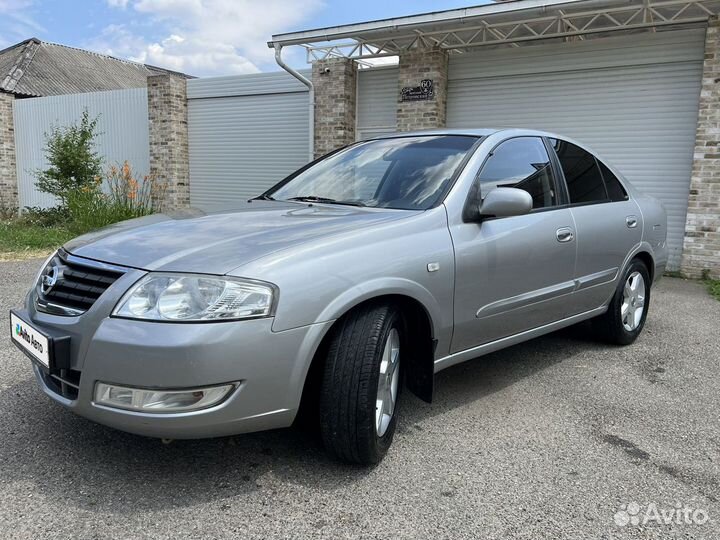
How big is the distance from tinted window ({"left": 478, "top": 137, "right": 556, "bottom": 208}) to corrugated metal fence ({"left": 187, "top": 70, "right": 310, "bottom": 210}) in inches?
325

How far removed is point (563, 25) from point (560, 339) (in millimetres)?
6037

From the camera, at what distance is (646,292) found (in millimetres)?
4789

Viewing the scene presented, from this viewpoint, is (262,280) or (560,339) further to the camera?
(560,339)

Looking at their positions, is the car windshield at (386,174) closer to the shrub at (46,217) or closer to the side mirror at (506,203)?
the side mirror at (506,203)

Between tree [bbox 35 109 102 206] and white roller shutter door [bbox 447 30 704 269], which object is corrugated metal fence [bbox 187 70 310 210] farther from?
white roller shutter door [bbox 447 30 704 269]

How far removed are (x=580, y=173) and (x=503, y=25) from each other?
5.60 metres

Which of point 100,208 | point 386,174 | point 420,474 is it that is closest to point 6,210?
point 100,208

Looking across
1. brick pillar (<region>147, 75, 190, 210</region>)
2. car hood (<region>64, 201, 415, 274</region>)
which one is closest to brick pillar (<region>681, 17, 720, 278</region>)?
car hood (<region>64, 201, 415, 274</region>)

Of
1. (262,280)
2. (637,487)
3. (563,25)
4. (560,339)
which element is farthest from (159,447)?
(563,25)

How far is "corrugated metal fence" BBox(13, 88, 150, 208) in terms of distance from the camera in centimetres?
1380

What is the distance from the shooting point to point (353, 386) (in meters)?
2.39

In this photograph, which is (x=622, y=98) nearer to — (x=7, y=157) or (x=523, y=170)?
(x=523, y=170)

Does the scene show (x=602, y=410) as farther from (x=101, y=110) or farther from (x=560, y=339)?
(x=101, y=110)

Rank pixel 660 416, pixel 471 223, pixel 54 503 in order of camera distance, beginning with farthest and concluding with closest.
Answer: pixel 660 416, pixel 471 223, pixel 54 503
